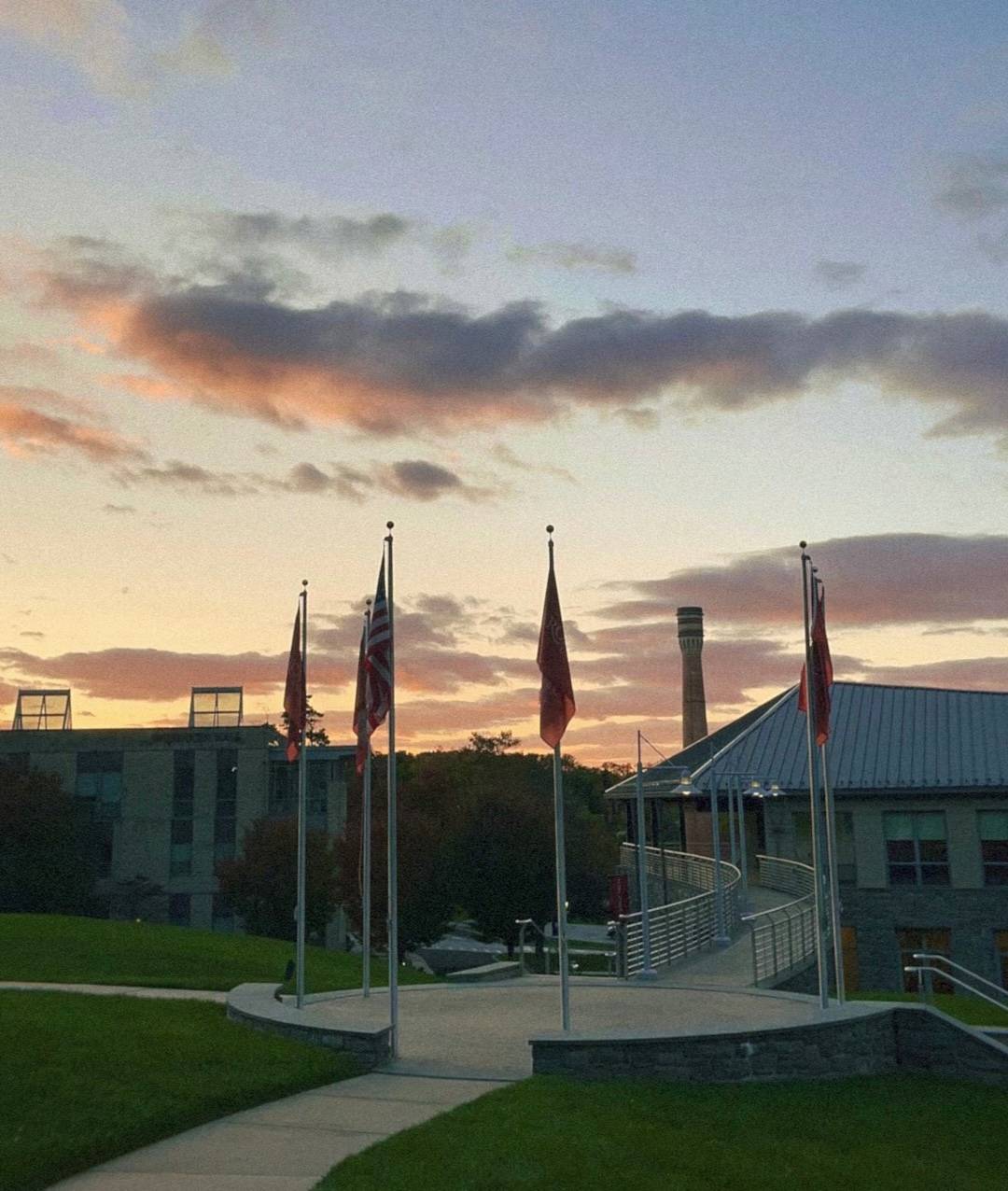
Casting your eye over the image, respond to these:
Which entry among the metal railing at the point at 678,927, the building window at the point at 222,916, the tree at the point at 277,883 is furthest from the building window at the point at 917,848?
the building window at the point at 222,916

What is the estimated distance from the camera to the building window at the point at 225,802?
260 feet

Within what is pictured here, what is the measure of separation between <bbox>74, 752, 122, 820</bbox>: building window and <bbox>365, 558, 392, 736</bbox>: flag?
65.2m

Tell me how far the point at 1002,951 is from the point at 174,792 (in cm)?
5270

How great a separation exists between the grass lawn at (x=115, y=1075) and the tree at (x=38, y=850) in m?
54.7

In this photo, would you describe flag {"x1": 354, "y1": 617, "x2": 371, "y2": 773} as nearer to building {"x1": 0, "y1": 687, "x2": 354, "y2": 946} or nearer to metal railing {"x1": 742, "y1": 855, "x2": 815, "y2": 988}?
metal railing {"x1": 742, "y1": 855, "x2": 815, "y2": 988}

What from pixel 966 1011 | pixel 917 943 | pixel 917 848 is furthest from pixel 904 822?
pixel 966 1011

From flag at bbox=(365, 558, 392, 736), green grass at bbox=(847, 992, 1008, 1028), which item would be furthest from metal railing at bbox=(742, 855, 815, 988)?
A: flag at bbox=(365, 558, 392, 736)

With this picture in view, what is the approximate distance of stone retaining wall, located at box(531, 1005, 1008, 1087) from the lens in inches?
647

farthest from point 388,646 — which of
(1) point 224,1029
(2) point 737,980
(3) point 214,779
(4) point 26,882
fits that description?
(3) point 214,779

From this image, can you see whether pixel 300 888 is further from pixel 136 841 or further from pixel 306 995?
pixel 136 841

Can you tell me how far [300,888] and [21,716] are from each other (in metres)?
69.6

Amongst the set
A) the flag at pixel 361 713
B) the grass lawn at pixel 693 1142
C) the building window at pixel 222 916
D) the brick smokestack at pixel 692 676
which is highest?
the brick smokestack at pixel 692 676

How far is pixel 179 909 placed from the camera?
3086 inches

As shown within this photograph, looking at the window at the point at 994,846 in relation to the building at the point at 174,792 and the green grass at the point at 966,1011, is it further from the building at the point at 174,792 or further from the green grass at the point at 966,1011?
the building at the point at 174,792
